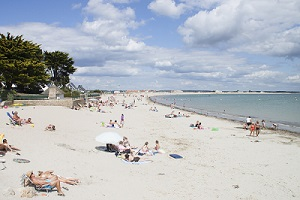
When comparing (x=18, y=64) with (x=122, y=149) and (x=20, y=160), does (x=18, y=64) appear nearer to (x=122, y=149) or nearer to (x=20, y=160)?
(x=122, y=149)

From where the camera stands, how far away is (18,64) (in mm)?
30609

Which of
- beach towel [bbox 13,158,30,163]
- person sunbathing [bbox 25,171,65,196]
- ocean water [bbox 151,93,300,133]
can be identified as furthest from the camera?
ocean water [bbox 151,93,300,133]

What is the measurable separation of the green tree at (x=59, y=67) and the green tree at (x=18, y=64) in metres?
16.5

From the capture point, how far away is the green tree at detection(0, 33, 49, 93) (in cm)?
3080

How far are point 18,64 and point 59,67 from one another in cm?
2241

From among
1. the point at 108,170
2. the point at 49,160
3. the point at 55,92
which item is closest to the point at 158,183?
the point at 108,170

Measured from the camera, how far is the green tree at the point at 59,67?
2002 inches

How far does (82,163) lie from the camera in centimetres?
1033

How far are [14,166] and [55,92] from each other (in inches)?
1024

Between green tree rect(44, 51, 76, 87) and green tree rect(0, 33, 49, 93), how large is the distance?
16.5m

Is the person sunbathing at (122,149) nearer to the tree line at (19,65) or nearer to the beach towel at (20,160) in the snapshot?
the beach towel at (20,160)

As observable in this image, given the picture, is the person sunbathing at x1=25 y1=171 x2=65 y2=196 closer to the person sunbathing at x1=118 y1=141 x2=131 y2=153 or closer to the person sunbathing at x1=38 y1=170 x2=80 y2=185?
the person sunbathing at x1=38 y1=170 x2=80 y2=185

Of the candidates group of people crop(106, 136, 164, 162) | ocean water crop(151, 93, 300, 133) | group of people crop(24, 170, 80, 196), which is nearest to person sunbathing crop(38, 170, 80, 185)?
group of people crop(24, 170, 80, 196)

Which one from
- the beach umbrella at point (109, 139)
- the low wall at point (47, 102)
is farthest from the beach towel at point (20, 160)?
the low wall at point (47, 102)
